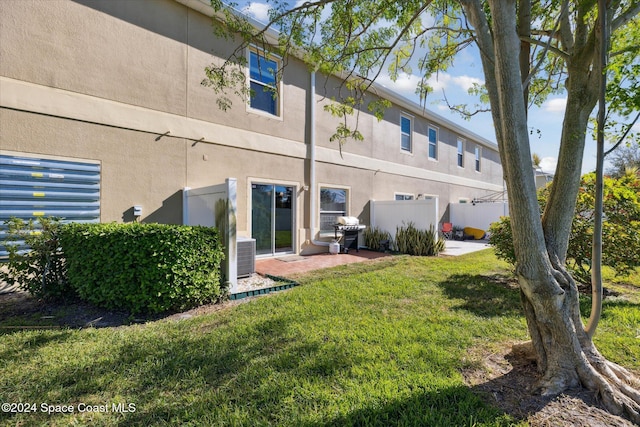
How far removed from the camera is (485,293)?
5.88 metres

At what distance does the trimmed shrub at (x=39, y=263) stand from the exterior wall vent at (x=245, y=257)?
2.92 metres

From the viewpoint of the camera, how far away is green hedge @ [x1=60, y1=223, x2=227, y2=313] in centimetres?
448

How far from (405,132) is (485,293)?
33.9ft

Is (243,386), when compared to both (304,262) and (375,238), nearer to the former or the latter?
(304,262)

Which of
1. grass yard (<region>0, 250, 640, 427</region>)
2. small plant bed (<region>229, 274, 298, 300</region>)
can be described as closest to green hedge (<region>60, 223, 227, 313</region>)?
grass yard (<region>0, 250, 640, 427</region>)

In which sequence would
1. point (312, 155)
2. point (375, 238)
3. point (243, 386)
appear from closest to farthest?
1. point (243, 386)
2. point (312, 155)
3. point (375, 238)

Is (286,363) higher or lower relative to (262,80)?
lower

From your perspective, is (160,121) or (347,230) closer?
(160,121)

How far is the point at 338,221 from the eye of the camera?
36.1 feet

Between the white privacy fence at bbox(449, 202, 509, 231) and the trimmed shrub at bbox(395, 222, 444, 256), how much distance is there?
23.7 feet

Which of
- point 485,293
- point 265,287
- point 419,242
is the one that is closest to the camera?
point 485,293

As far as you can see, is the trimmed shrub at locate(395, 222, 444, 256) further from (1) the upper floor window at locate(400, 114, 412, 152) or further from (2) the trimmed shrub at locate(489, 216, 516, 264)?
(1) the upper floor window at locate(400, 114, 412, 152)

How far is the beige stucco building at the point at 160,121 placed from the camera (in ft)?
18.9

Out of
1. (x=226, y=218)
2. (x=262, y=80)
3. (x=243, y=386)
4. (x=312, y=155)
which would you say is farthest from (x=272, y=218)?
(x=243, y=386)
